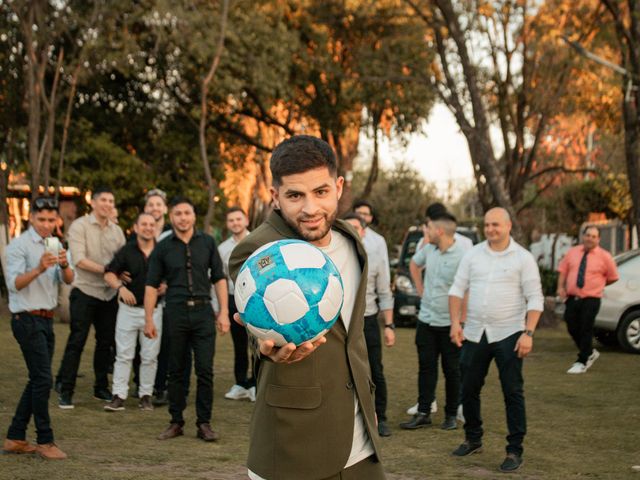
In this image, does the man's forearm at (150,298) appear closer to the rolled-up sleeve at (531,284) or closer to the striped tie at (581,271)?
the rolled-up sleeve at (531,284)

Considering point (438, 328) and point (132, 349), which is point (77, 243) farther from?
point (438, 328)

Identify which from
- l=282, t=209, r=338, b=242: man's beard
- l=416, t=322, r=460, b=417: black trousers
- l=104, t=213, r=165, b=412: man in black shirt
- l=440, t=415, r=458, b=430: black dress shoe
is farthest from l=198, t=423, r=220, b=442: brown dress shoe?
l=282, t=209, r=338, b=242: man's beard

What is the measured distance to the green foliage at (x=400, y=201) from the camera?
40.8 metres

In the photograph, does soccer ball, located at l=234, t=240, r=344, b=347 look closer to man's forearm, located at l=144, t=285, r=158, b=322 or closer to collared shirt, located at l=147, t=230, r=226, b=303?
collared shirt, located at l=147, t=230, r=226, b=303

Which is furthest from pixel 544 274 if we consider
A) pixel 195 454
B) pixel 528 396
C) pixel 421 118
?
pixel 195 454

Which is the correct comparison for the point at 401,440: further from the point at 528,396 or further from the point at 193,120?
the point at 193,120

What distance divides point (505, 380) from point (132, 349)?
4471 mm

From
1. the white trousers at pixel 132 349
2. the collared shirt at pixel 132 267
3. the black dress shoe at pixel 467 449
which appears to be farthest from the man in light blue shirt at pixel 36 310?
the black dress shoe at pixel 467 449

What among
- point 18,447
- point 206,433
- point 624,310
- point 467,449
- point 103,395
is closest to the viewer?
point 18,447

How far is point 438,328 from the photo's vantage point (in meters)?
9.33

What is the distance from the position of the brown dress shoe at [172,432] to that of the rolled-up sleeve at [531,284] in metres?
3.47

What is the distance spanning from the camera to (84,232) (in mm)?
10242

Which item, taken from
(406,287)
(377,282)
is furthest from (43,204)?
(406,287)

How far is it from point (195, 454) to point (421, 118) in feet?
70.8
